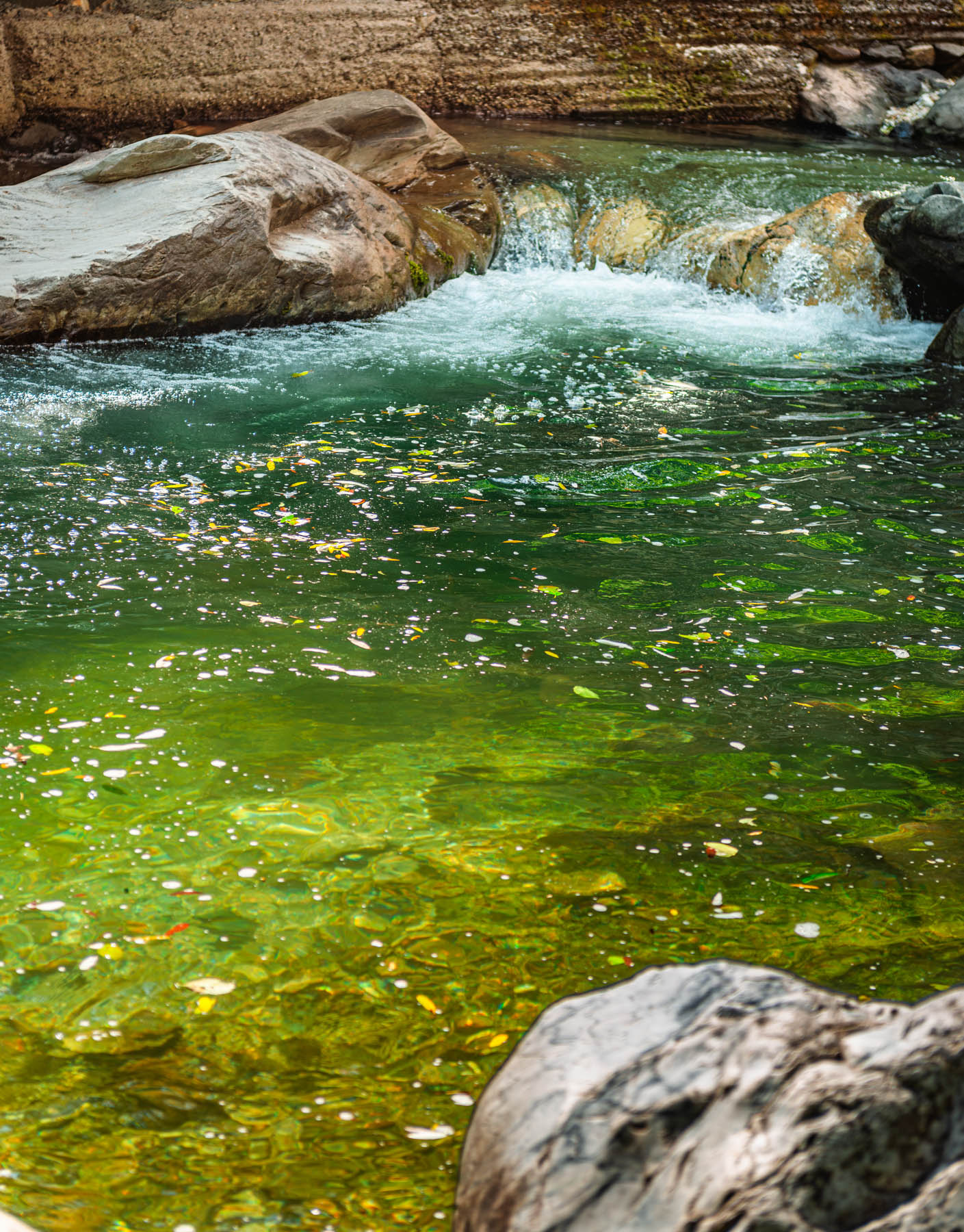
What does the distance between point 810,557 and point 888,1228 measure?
3.88 metres

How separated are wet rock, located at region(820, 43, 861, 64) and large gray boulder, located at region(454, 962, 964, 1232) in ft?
49.3

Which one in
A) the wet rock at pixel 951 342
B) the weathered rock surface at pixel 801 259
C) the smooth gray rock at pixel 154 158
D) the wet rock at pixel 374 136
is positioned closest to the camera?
the wet rock at pixel 951 342

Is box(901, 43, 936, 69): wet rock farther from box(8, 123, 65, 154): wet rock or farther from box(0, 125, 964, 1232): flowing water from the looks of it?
box(8, 123, 65, 154): wet rock

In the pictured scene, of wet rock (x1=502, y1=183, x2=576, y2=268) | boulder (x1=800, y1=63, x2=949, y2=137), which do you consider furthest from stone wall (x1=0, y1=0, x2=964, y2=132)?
wet rock (x1=502, y1=183, x2=576, y2=268)

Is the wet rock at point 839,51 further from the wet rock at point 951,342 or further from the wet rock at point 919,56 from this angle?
the wet rock at point 951,342

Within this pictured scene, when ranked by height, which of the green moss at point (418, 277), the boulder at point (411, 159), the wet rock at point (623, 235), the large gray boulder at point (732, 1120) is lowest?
the large gray boulder at point (732, 1120)

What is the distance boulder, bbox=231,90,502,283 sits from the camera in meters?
10.3

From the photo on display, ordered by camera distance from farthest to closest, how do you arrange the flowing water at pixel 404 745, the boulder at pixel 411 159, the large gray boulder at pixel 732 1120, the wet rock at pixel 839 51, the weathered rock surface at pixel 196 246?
the wet rock at pixel 839 51, the boulder at pixel 411 159, the weathered rock surface at pixel 196 246, the flowing water at pixel 404 745, the large gray boulder at pixel 732 1120

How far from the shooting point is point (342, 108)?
1092 cm

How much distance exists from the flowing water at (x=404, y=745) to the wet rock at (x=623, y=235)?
3.88 metres

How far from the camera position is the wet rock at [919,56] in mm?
14523

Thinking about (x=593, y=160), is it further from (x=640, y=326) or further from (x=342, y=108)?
(x=640, y=326)

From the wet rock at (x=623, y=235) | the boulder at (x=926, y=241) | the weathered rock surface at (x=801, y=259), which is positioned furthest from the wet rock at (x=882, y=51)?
the boulder at (x=926, y=241)

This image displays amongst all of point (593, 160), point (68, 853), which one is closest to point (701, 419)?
point (68, 853)
